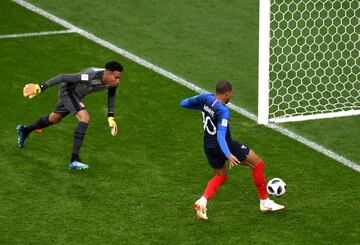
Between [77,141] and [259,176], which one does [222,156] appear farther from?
[77,141]

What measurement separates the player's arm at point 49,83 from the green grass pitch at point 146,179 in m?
1.13

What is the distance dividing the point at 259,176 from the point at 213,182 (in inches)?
22.5

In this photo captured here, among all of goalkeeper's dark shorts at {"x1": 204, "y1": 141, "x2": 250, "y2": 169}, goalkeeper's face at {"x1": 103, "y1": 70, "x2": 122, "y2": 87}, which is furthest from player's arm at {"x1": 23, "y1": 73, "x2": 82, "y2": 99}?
goalkeeper's dark shorts at {"x1": 204, "y1": 141, "x2": 250, "y2": 169}

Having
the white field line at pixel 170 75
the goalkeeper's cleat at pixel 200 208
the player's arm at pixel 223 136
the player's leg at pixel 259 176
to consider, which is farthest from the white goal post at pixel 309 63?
the goalkeeper's cleat at pixel 200 208

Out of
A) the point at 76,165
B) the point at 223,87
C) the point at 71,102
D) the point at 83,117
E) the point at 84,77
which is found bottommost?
the point at 76,165

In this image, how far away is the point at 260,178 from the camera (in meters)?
12.5

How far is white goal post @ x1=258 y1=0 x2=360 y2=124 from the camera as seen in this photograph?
1581 cm

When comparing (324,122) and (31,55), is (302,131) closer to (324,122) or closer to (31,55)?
(324,122)

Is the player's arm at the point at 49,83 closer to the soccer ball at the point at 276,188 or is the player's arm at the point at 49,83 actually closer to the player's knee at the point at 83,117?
the player's knee at the point at 83,117

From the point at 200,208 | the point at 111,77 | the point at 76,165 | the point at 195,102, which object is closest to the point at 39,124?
the point at 76,165

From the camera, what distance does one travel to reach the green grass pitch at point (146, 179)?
12.1 meters

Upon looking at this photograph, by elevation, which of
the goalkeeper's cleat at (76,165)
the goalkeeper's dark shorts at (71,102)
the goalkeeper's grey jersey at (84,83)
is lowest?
the goalkeeper's cleat at (76,165)

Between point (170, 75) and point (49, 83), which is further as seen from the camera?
point (170, 75)

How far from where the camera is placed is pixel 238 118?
1608cm
